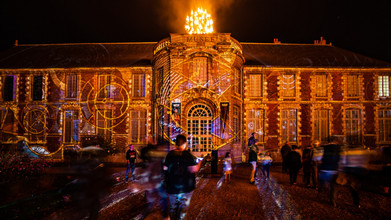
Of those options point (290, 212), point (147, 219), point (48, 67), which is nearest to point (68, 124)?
point (48, 67)

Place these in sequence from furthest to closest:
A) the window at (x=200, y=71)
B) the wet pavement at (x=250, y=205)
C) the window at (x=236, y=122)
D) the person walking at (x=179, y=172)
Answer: the window at (x=236, y=122) → the window at (x=200, y=71) → the wet pavement at (x=250, y=205) → the person walking at (x=179, y=172)

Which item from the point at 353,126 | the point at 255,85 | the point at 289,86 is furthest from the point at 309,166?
the point at 353,126

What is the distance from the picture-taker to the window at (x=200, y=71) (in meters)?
16.8

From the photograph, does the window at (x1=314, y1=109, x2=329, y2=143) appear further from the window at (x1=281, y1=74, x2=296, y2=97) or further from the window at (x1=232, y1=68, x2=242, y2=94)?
the window at (x1=232, y1=68, x2=242, y2=94)

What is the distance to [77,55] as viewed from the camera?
22.6 metres

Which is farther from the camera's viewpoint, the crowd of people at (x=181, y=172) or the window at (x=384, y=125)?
the window at (x=384, y=125)

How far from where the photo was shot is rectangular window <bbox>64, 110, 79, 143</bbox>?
20281 millimetres

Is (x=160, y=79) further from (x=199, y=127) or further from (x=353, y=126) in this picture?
(x=353, y=126)

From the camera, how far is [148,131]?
779 inches

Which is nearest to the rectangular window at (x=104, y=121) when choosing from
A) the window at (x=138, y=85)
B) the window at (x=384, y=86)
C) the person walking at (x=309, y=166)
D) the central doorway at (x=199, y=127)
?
the window at (x=138, y=85)

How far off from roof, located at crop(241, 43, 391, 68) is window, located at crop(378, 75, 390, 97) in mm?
989

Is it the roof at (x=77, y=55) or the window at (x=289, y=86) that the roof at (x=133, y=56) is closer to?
the roof at (x=77, y=55)

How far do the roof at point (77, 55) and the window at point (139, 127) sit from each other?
168 inches

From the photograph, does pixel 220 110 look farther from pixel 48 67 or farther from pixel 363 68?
pixel 48 67
